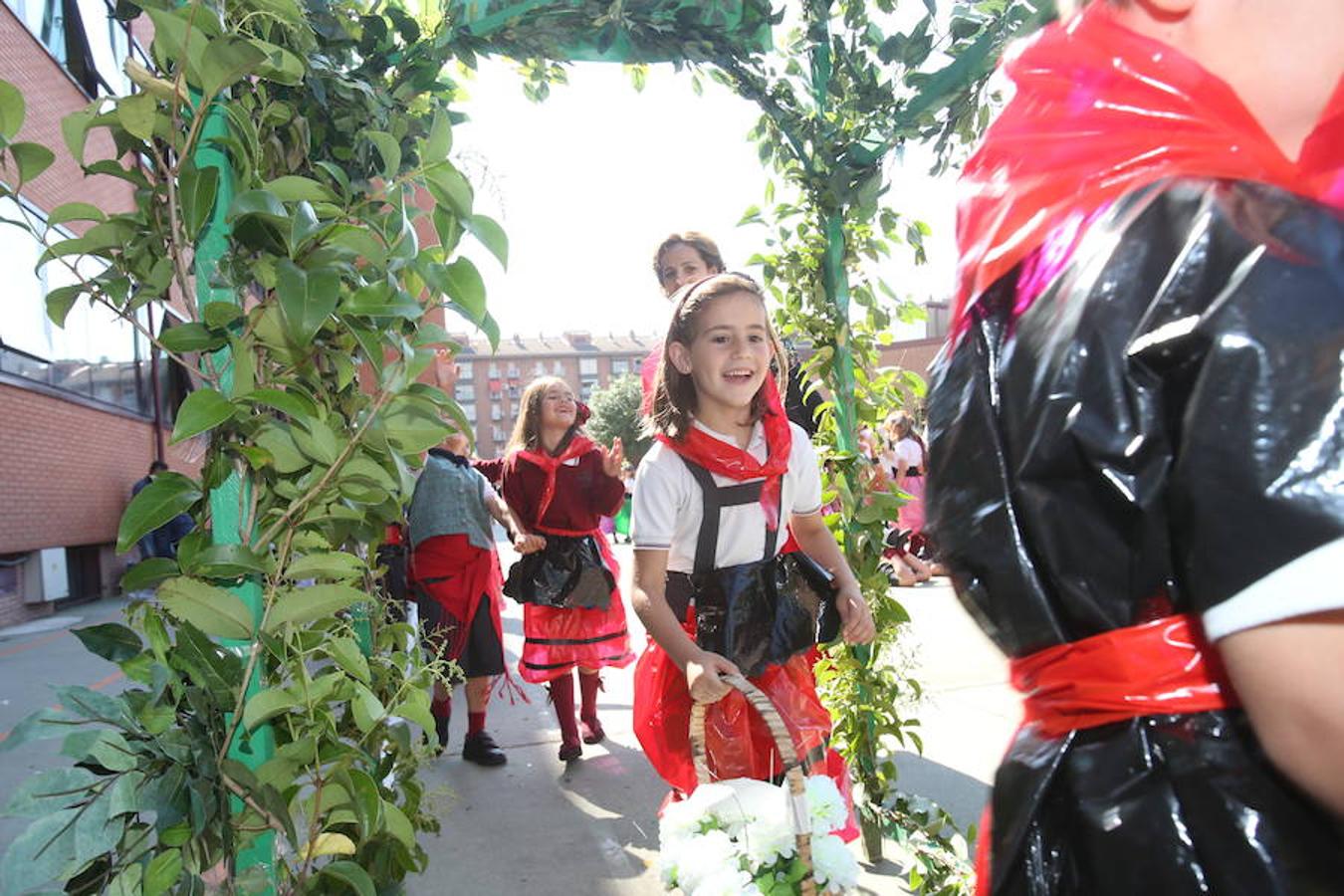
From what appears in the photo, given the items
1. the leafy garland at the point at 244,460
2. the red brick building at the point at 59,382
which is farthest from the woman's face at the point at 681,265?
the red brick building at the point at 59,382

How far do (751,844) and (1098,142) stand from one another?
51.3 inches

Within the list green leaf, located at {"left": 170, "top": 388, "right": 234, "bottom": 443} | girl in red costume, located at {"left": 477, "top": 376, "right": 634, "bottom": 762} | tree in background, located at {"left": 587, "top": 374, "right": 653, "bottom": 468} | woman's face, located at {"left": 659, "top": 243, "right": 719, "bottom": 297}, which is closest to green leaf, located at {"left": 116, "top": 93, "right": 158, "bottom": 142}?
green leaf, located at {"left": 170, "top": 388, "right": 234, "bottom": 443}

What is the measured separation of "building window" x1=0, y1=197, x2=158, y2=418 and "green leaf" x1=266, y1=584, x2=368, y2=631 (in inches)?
270

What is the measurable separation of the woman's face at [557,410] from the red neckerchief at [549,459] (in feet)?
0.38

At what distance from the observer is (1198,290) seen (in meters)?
0.62

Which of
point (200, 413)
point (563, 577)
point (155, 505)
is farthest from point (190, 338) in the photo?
point (563, 577)

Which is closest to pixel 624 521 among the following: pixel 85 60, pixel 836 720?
pixel 85 60

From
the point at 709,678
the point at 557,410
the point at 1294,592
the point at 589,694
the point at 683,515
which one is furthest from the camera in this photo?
the point at 589,694

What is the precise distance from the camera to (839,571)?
8.16ft

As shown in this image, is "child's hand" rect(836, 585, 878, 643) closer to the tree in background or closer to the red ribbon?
the red ribbon

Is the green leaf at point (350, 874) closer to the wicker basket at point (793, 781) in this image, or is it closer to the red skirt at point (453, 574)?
the wicker basket at point (793, 781)

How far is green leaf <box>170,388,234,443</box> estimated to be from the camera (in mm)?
1282

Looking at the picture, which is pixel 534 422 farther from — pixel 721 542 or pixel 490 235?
pixel 490 235

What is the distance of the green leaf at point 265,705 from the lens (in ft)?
4.39
